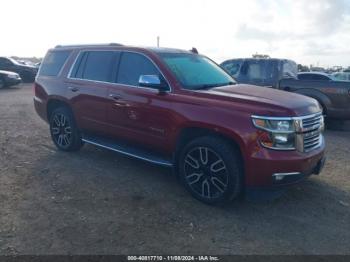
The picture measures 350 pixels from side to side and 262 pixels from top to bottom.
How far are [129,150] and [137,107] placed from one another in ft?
2.31

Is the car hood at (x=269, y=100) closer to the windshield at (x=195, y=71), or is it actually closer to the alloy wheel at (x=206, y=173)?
the windshield at (x=195, y=71)

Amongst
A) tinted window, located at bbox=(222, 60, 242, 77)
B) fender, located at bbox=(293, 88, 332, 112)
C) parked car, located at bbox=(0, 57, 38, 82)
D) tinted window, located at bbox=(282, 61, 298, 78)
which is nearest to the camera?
fender, located at bbox=(293, 88, 332, 112)

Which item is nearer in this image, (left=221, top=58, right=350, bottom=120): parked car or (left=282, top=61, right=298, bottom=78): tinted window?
(left=221, top=58, right=350, bottom=120): parked car

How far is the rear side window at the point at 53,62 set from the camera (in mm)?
6971

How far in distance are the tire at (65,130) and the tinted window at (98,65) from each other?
85 cm

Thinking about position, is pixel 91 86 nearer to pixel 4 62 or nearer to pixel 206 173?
pixel 206 173

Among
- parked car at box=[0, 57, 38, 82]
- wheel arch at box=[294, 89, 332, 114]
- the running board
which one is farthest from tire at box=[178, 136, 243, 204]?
parked car at box=[0, 57, 38, 82]

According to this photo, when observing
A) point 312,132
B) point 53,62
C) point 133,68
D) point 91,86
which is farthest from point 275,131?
point 53,62

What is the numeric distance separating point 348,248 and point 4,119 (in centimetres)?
953

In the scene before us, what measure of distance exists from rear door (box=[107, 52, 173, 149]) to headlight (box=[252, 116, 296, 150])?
1.25m

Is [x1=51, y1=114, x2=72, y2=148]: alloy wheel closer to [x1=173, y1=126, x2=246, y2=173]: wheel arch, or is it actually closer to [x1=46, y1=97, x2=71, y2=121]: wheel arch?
[x1=46, y1=97, x2=71, y2=121]: wheel arch

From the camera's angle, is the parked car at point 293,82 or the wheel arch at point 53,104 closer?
the wheel arch at point 53,104

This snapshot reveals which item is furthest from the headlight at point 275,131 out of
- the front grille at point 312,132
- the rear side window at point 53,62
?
the rear side window at point 53,62

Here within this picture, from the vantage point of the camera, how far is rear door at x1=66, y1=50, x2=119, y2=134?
19.6 feet
